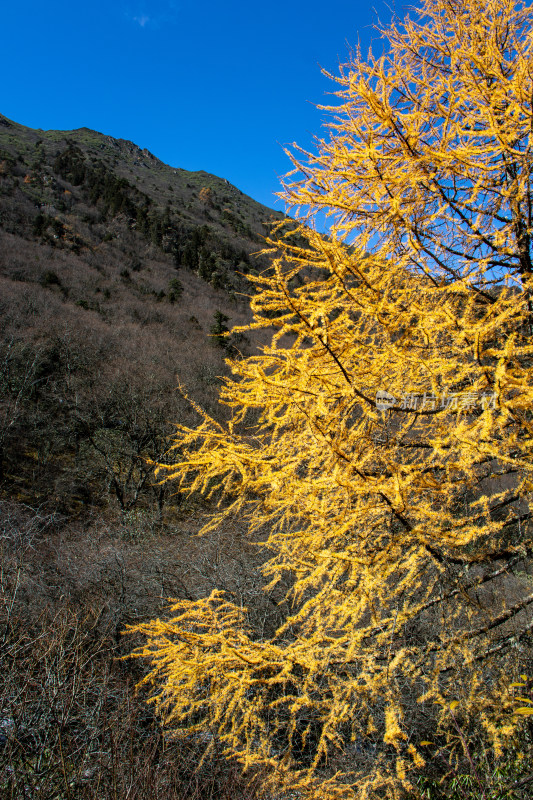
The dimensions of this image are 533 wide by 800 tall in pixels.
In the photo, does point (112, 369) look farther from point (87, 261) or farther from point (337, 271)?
point (337, 271)

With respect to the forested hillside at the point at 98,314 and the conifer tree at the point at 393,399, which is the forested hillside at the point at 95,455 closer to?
the forested hillside at the point at 98,314

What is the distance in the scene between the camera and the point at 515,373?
1858 millimetres

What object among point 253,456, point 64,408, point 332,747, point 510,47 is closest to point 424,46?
point 510,47

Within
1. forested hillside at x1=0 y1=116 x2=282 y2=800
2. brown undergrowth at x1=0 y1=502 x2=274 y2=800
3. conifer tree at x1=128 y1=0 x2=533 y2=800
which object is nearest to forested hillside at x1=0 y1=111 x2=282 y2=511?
forested hillside at x1=0 y1=116 x2=282 y2=800

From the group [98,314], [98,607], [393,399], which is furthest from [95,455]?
[393,399]

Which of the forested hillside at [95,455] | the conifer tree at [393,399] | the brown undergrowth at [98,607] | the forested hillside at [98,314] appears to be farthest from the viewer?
the forested hillside at [98,314]

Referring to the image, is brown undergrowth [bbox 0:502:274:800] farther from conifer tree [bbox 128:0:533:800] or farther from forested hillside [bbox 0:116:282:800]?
conifer tree [bbox 128:0:533:800]

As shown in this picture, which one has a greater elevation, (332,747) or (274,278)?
(274,278)

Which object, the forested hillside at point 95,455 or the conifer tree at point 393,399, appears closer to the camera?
the conifer tree at point 393,399

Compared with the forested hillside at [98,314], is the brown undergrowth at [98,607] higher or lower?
lower

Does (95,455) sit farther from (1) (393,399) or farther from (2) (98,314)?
(1) (393,399)

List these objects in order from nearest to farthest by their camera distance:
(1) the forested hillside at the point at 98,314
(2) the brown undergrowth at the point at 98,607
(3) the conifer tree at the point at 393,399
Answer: (3) the conifer tree at the point at 393,399, (2) the brown undergrowth at the point at 98,607, (1) the forested hillside at the point at 98,314

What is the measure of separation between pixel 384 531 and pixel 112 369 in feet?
57.3

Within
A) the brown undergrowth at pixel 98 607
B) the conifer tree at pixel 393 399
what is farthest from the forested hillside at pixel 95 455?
the conifer tree at pixel 393 399
